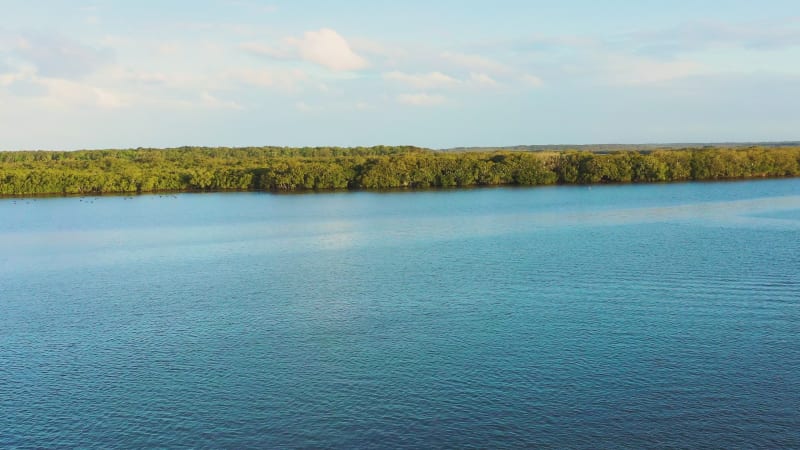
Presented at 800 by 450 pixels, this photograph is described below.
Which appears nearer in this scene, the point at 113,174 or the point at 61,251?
the point at 61,251

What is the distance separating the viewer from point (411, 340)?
2648 cm

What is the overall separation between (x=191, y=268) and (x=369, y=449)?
27619 millimetres

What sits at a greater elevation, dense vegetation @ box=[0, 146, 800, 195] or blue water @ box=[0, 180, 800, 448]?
dense vegetation @ box=[0, 146, 800, 195]

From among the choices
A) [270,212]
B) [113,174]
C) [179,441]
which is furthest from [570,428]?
[113,174]

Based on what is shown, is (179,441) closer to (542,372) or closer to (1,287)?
(542,372)

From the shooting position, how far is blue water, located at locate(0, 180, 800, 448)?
1944 cm

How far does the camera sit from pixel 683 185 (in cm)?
10569

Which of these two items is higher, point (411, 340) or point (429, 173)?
point (429, 173)

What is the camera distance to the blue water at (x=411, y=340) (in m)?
19.4

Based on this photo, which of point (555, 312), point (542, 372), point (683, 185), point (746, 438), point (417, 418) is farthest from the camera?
point (683, 185)

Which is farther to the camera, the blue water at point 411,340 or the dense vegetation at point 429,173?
the dense vegetation at point 429,173

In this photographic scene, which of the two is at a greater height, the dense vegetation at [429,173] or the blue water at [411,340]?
the dense vegetation at [429,173]

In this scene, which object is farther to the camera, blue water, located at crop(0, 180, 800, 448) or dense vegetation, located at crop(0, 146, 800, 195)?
dense vegetation, located at crop(0, 146, 800, 195)

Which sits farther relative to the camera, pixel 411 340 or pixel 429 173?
A: pixel 429 173
